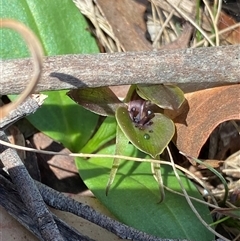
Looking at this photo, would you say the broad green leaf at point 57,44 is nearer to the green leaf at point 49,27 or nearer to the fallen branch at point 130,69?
the green leaf at point 49,27

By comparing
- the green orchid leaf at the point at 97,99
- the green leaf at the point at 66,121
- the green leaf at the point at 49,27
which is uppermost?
the green leaf at the point at 49,27

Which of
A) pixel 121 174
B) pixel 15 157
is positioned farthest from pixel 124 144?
pixel 15 157

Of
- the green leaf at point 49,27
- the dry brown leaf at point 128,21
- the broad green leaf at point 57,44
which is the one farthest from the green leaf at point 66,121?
the dry brown leaf at point 128,21

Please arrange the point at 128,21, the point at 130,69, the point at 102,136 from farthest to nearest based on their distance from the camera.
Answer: the point at 128,21 < the point at 102,136 < the point at 130,69

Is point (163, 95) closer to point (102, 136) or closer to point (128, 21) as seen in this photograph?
point (102, 136)

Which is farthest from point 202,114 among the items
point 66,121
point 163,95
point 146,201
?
point 66,121
